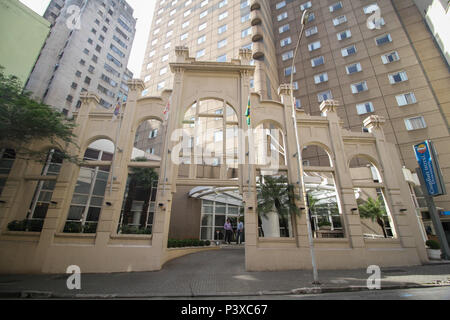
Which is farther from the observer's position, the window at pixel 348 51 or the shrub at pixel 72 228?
the window at pixel 348 51

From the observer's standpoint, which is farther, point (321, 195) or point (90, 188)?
point (321, 195)

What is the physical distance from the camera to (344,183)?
13211 millimetres

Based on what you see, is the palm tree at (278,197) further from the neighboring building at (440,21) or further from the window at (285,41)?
the window at (285,41)

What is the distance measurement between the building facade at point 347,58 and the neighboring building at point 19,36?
53.7ft

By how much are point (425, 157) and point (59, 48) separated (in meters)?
63.8

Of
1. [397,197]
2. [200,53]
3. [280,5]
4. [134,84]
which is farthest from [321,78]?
[134,84]

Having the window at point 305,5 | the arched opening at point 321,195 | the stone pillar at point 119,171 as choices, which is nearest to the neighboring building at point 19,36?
the stone pillar at point 119,171

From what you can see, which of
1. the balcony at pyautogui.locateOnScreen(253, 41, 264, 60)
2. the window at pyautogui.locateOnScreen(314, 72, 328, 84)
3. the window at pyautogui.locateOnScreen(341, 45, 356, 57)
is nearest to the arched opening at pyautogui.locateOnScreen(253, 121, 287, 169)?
the balcony at pyautogui.locateOnScreen(253, 41, 264, 60)

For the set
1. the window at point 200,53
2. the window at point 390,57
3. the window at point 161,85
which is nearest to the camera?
the window at point 390,57

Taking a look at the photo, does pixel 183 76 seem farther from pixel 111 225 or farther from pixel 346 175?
pixel 346 175

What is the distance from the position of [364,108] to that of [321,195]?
14.6m

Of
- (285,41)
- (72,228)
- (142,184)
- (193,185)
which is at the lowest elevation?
(72,228)

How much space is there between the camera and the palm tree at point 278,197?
39.5ft

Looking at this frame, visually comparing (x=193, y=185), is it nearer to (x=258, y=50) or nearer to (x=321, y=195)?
(x=321, y=195)
